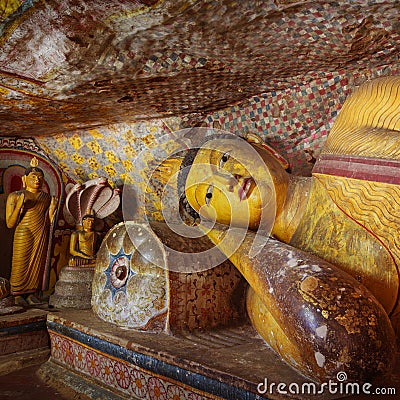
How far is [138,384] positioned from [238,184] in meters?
0.99

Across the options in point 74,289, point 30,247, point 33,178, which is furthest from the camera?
point 30,247

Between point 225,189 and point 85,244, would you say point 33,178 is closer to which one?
point 85,244

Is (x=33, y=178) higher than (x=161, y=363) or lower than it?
higher

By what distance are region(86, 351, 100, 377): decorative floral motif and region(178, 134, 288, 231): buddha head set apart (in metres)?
0.92

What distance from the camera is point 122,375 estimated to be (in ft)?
7.25

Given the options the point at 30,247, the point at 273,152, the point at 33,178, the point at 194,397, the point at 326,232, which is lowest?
the point at 194,397

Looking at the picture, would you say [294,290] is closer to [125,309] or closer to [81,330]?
[125,309]

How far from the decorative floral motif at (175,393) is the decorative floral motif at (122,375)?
296 millimetres

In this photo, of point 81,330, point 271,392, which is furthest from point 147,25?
point 81,330

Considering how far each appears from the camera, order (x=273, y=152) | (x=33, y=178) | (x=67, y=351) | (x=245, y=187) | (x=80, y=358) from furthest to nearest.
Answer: (x=33, y=178)
(x=67, y=351)
(x=80, y=358)
(x=273, y=152)
(x=245, y=187)

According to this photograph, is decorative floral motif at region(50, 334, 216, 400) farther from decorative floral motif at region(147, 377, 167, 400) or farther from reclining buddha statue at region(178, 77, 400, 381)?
reclining buddha statue at region(178, 77, 400, 381)

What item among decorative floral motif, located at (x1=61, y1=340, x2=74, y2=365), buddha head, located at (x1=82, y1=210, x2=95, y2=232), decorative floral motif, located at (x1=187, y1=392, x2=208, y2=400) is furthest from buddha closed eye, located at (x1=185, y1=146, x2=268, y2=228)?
buddha head, located at (x1=82, y1=210, x2=95, y2=232)

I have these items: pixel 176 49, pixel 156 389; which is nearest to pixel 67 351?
pixel 156 389

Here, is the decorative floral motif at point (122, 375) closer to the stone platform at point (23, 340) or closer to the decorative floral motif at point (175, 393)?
the decorative floral motif at point (175, 393)
